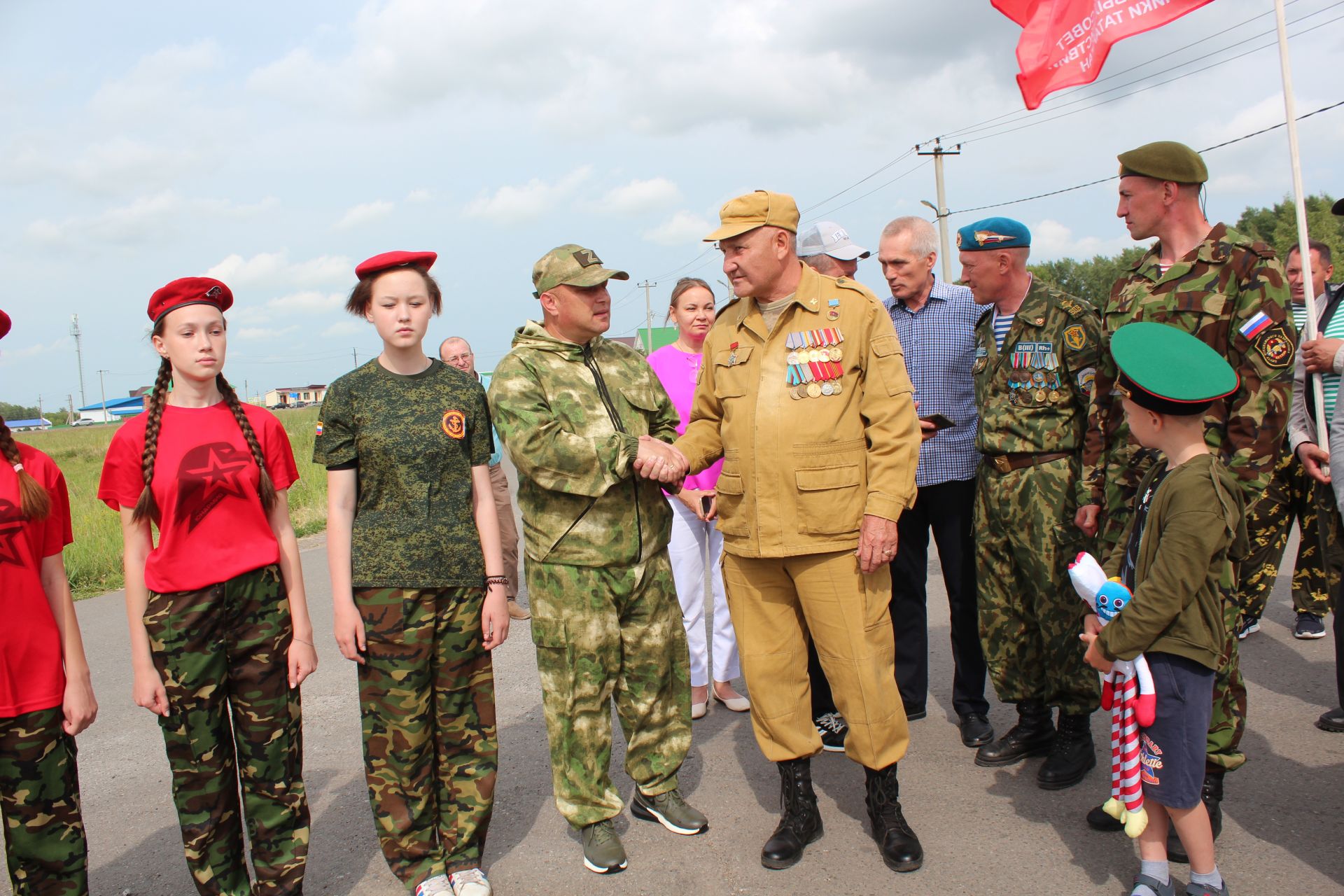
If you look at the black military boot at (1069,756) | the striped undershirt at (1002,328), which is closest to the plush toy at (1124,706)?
the black military boot at (1069,756)

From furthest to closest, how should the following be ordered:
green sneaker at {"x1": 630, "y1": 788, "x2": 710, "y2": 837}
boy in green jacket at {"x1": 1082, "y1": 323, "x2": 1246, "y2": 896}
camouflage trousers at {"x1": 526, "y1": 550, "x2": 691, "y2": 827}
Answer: green sneaker at {"x1": 630, "y1": 788, "x2": 710, "y2": 837}, camouflage trousers at {"x1": 526, "y1": 550, "x2": 691, "y2": 827}, boy in green jacket at {"x1": 1082, "y1": 323, "x2": 1246, "y2": 896}

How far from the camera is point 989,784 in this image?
3750mm

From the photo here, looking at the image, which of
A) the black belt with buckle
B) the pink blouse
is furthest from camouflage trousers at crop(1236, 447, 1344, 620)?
the pink blouse

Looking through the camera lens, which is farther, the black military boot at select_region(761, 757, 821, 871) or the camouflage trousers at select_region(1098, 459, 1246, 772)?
the black military boot at select_region(761, 757, 821, 871)

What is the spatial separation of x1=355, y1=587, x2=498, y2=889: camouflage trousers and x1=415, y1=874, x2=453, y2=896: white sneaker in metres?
0.02

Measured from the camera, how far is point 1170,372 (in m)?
2.67

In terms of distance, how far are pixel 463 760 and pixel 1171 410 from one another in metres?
2.47

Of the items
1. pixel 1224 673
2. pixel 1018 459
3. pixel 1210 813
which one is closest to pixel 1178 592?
pixel 1224 673

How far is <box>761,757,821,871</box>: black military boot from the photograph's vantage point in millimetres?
3293

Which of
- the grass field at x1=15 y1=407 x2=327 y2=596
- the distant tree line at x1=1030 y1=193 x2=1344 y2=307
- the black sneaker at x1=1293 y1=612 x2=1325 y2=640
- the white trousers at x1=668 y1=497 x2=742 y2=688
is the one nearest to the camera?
the white trousers at x1=668 y1=497 x2=742 y2=688

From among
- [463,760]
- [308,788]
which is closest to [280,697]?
[463,760]

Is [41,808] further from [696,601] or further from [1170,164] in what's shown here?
[1170,164]

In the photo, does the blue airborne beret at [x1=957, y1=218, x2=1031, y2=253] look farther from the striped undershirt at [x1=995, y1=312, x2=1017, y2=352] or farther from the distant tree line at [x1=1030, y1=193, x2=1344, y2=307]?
the distant tree line at [x1=1030, y1=193, x2=1344, y2=307]

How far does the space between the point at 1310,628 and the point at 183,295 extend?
5.73m
